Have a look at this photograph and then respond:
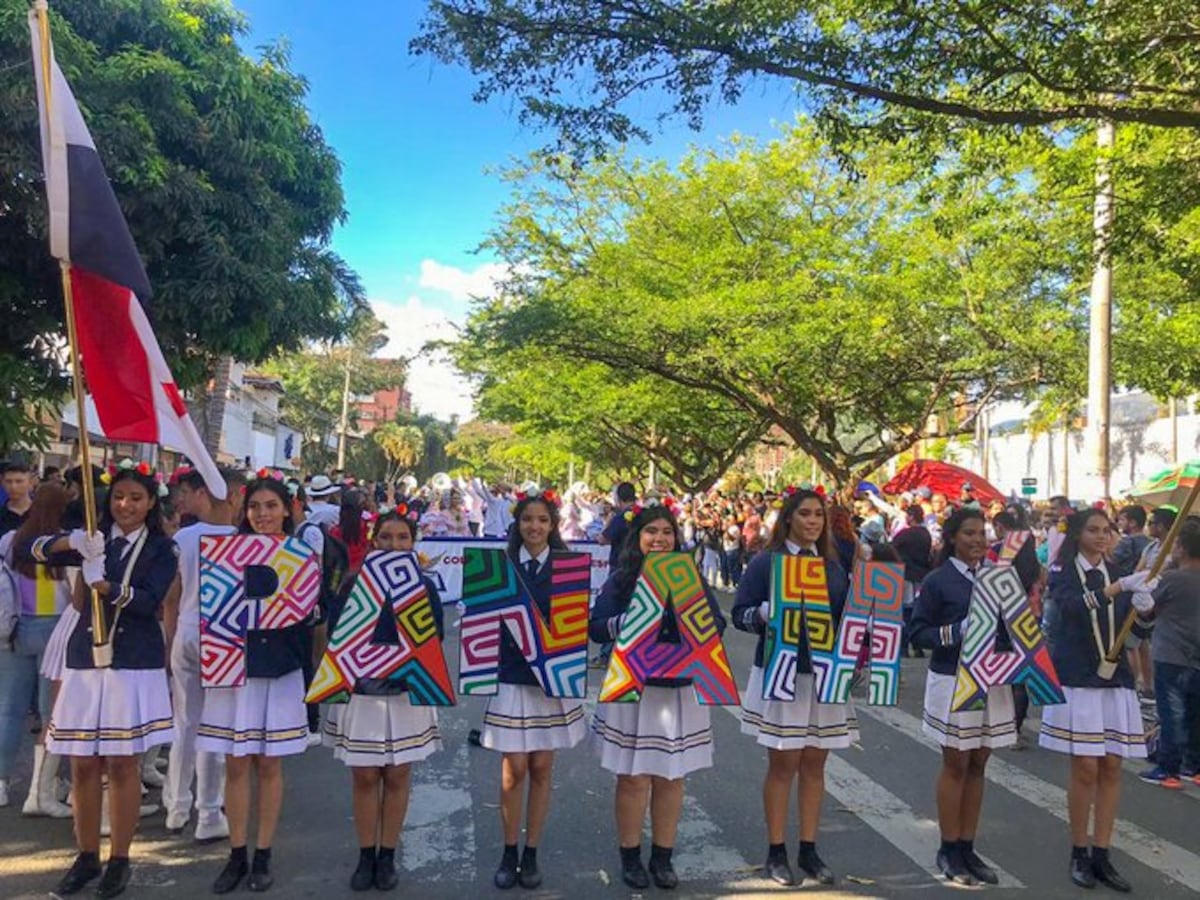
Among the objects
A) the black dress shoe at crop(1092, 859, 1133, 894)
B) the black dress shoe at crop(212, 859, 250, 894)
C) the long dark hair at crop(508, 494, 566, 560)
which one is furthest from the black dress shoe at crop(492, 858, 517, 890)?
the black dress shoe at crop(1092, 859, 1133, 894)

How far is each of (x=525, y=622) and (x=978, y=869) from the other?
98.4 inches

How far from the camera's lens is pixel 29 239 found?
31.9ft

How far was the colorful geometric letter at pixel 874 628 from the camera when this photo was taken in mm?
4656

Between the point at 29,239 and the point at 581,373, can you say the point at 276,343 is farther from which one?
the point at 581,373

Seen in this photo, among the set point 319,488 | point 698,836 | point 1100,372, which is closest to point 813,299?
point 1100,372

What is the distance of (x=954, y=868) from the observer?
471cm

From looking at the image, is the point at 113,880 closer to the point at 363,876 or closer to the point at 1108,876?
the point at 363,876

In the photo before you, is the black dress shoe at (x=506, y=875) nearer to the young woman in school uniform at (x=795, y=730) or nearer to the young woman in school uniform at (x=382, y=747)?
the young woman in school uniform at (x=382, y=747)

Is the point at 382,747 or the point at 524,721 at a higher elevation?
the point at 524,721

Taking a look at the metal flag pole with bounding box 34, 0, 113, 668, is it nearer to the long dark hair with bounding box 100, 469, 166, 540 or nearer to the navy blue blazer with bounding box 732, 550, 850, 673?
the long dark hair with bounding box 100, 469, 166, 540

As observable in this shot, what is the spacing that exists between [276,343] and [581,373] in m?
12.1

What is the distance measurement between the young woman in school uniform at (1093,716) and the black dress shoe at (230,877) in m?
3.79

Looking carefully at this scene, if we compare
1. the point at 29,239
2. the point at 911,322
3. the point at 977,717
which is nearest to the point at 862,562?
the point at 977,717

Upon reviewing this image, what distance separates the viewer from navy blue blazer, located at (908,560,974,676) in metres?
4.70
